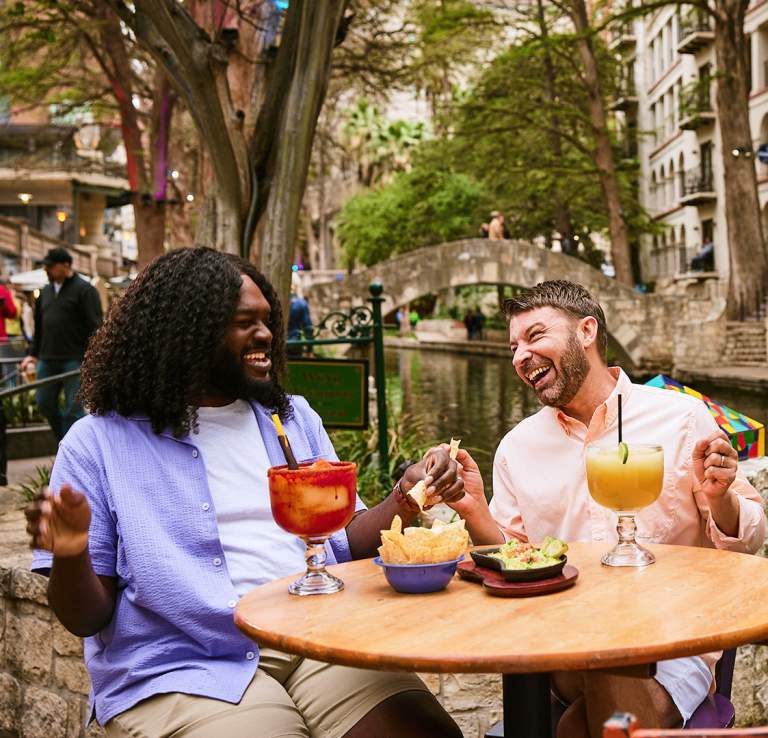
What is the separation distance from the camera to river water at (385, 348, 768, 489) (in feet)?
38.4

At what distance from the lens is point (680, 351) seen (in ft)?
75.2

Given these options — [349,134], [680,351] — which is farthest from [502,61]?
[349,134]

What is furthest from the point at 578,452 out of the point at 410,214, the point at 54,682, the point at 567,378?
the point at 410,214

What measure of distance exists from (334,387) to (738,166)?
17426 millimetres

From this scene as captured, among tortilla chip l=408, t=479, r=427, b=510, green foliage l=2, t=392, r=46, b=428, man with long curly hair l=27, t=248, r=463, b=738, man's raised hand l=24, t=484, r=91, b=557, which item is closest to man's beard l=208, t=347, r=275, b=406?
man with long curly hair l=27, t=248, r=463, b=738

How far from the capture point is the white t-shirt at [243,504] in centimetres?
239

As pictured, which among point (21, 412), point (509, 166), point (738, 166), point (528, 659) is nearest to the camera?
point (528, 659)

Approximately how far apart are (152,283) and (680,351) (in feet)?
70.4

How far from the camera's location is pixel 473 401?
16.5m

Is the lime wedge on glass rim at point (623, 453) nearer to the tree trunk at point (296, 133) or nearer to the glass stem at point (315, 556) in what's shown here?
the glass stem at point (315, 556)

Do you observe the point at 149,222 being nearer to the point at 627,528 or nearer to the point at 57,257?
the point at 57,257

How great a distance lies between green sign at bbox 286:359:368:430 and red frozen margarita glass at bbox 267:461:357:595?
12.8 feet

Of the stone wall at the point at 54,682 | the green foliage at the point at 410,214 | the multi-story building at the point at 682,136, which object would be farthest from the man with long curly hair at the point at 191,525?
the green foliage at the point at 410,214

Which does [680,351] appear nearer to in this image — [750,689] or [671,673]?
[750,689]
